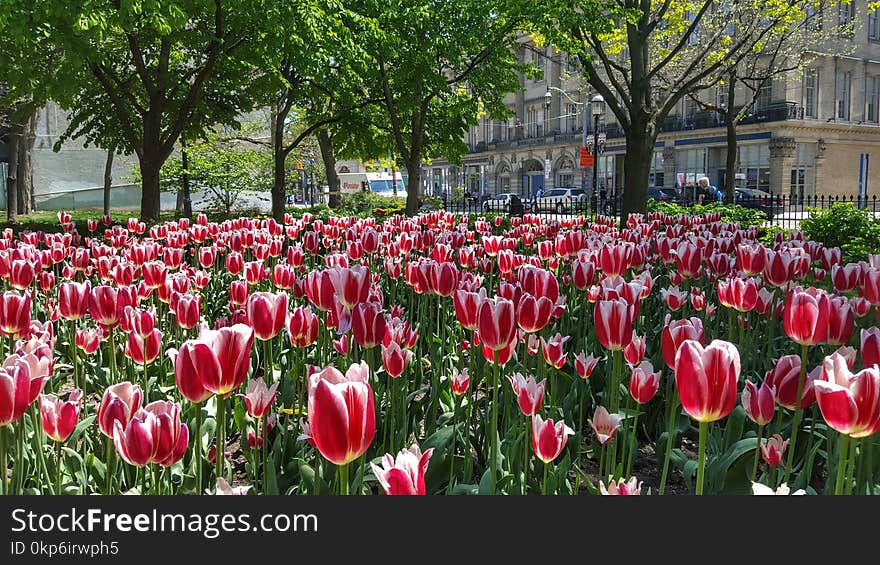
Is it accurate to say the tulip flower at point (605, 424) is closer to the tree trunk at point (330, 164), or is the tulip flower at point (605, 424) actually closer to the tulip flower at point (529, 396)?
the tulip flower at point (529, 396)

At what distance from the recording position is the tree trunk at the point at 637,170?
1952 cm

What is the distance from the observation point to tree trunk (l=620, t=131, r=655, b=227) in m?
19.5

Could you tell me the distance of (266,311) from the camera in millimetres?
2637

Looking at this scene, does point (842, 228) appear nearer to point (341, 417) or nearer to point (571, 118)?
point (341, 417)

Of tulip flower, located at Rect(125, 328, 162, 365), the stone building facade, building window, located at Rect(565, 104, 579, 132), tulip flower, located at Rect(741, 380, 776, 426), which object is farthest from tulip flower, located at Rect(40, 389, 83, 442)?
building window, located at Rect(565, 104, 579, 132)

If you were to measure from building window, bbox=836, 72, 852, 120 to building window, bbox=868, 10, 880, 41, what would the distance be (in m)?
3.27

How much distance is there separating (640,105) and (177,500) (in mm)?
19600

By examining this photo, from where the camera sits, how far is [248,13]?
1522 cm

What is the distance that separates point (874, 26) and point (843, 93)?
527 centimetres

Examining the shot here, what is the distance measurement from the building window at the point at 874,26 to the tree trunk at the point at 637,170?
38.7 metres

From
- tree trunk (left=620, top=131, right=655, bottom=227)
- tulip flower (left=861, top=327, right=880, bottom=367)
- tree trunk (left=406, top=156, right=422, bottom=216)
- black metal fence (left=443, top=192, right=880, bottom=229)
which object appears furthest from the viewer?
tree trunk (left=406, top=156, right=422, bottom=216)

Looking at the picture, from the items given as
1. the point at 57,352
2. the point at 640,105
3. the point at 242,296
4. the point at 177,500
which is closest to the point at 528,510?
the point at 177,500

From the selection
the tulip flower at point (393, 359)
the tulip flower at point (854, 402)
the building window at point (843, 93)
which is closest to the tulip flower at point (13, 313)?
the tulip flower at point (393, 359)

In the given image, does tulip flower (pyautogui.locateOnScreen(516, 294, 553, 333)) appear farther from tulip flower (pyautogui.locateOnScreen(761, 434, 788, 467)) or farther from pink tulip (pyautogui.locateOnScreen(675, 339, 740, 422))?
pink tulip (pyautogui.locateOnScreen(675, 339, 740, 422))
